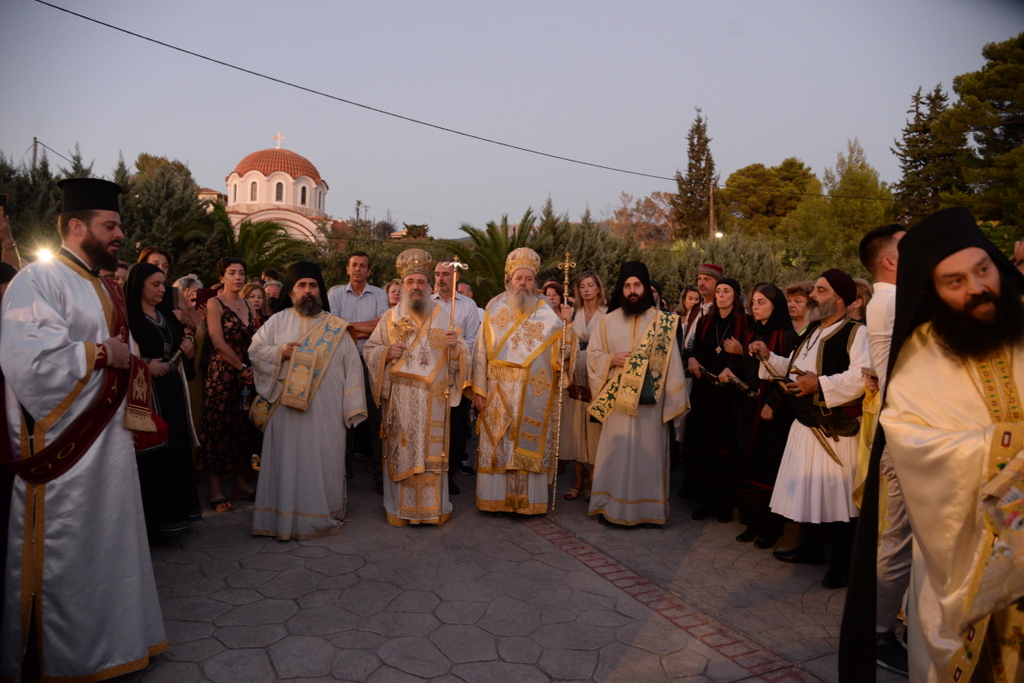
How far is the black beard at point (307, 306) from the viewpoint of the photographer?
5.86 meters

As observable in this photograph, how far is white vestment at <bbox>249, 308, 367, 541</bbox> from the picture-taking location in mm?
5562

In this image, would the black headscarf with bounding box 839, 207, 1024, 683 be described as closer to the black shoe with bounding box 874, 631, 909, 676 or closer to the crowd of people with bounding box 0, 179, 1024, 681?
the crowd of people with bounding box 0, 179, 1024, 681

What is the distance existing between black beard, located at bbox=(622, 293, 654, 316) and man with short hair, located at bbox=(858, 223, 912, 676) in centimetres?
243

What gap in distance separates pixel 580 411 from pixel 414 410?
199 centimetres

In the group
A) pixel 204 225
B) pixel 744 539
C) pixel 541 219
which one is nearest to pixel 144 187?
pixel 204 225

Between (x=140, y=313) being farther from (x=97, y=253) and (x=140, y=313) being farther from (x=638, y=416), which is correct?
(x=638, y=416)

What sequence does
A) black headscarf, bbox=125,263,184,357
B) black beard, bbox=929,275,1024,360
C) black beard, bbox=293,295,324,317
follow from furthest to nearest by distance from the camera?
black beard, bbox=293,295,324,317 → black headscarf, bbox=125,263,184,357 → black beard, bbox=929,275,1024,360

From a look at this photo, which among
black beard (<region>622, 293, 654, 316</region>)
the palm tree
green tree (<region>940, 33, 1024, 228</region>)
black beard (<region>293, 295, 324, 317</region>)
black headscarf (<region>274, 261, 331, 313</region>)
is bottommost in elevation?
black beard (<region>293, 295, 324, 317</region>)

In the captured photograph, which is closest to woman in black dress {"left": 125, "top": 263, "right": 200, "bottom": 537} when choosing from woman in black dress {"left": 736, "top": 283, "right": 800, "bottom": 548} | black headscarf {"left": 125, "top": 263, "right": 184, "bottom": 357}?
black headscarf {"left": 125, "top": 263, "right": 184, "bottom": 357}

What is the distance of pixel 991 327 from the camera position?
257cm

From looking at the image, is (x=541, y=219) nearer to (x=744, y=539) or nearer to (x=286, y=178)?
(x=744, y=539)

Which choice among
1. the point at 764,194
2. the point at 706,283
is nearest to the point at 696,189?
the point at 764,194

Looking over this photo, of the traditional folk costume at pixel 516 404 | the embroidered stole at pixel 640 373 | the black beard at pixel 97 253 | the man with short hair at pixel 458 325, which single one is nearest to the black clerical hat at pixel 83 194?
the black beard at pixel 97 253

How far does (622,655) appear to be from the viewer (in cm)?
378
